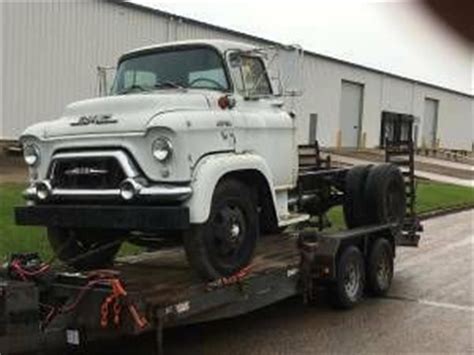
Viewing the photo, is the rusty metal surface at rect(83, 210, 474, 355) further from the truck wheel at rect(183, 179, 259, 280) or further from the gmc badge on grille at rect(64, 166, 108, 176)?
the gmc badge on grille at rect(64, 166, 108, 176)

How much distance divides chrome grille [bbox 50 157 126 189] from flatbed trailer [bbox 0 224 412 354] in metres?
0.78

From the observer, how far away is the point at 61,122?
7.80m

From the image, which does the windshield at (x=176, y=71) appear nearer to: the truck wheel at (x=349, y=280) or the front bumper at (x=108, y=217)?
the front bumper at (x=108, y=217)

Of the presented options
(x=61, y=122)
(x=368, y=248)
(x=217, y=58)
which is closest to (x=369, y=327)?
(x=368, y=248)

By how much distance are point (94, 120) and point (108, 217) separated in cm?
96

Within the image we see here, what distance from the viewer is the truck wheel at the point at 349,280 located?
29.6ft

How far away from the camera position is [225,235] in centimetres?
737

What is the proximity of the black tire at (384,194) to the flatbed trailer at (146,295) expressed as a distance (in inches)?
56.4

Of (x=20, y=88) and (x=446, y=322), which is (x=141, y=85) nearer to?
(x=446, y=322)

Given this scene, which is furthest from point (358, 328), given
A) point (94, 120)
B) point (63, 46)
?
point (63, 46)

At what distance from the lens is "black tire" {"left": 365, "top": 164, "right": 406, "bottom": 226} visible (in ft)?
34.1

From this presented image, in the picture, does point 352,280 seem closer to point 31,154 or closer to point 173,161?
point 173,161

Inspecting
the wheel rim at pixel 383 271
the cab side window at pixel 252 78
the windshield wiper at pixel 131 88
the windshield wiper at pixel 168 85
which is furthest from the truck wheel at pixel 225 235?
the wheel rim at pixel 383 271

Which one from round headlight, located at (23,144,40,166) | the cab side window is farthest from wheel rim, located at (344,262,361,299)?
round headlight, located at (23,144,40,166)
